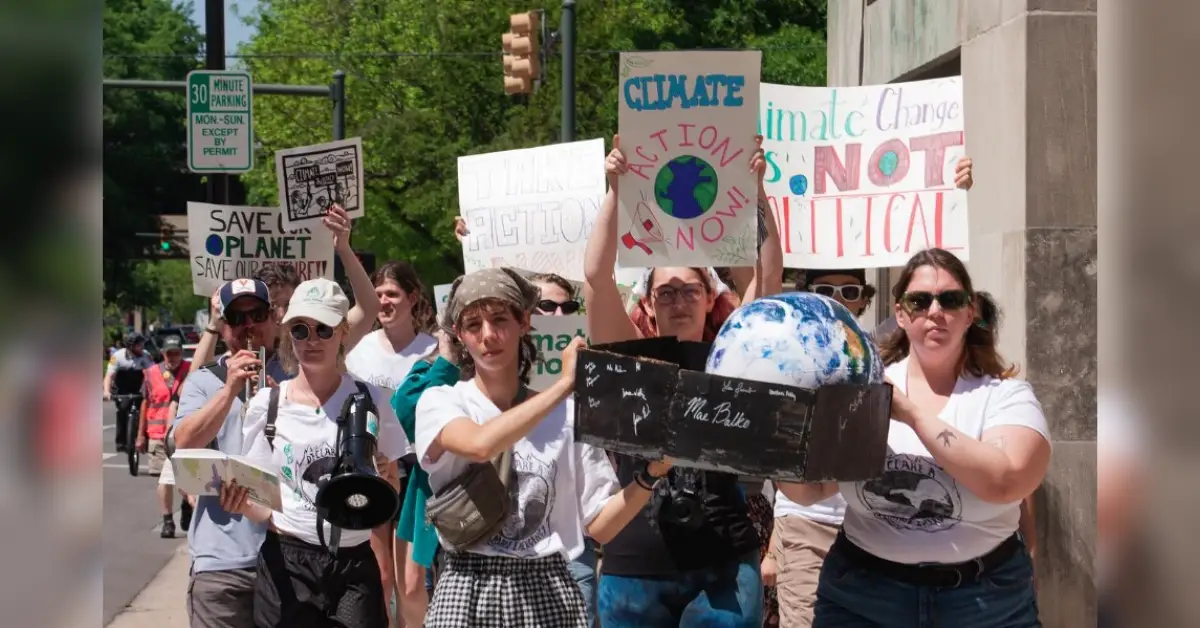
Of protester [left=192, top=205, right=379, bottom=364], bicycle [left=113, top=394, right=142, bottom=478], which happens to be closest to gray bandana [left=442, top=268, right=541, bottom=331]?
protester [left=192, top=205, right=379, bottom=364]

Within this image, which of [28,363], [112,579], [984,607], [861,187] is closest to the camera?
[28,363]

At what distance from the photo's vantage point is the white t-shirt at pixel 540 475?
4152 mm

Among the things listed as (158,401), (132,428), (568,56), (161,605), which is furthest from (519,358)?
(132,428)

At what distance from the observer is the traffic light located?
16656 millimetres

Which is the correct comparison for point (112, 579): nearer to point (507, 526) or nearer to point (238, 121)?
point (238, 121)

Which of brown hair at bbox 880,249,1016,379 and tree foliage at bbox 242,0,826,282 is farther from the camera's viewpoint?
tree foliage at bbox 242,0,826,282

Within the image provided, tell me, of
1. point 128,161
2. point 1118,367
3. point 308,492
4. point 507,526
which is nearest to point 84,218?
point 1118,367

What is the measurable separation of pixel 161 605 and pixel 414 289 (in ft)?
14.4

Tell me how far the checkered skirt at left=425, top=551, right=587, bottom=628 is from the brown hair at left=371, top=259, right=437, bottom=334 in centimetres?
333

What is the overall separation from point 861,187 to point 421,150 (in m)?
25.3

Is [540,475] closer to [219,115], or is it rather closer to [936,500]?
[936,500]

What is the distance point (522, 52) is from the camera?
16719 millimetres

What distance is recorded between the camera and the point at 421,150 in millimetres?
31188

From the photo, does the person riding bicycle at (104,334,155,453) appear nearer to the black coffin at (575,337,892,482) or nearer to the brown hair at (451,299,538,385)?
the brown hair at (451,299,538,385)
